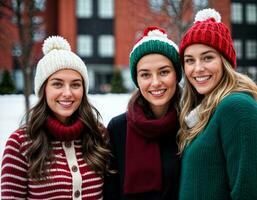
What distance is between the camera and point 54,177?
9.95ft

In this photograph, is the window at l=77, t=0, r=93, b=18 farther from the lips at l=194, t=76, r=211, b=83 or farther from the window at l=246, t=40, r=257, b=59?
the lips at l=194, t=76, r=211, b=83

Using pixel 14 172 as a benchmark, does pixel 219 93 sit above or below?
above

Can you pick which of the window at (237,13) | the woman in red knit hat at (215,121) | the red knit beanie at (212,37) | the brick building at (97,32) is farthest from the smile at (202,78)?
the window at (237,13)

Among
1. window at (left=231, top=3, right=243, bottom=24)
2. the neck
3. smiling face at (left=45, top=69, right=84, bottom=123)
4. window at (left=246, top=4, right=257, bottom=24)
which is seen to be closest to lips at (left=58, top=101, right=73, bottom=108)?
smiling face at (left=45, top=69, right=84, bottom=123)

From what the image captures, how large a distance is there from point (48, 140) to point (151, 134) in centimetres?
88

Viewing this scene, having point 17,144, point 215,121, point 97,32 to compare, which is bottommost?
point 17,144

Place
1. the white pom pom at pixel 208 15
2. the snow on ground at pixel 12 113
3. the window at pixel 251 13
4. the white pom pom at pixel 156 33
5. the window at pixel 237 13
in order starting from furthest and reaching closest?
the window at pixel 251 13 → the window at pixel 237 13 → the snow on ground at pixel 12 113 → the white pom pom at pixel 156 33 → the white pom pom at pixel 208 15

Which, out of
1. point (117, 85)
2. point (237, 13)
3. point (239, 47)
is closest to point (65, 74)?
point (117, 85)

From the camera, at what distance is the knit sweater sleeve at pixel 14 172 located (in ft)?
9.62

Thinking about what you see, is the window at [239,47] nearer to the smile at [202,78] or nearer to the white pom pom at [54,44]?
the white pom pom at [54,44]

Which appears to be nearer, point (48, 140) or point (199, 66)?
point (199, 66)

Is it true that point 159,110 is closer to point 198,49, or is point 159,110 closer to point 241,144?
point 198,49

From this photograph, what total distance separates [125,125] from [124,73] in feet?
105

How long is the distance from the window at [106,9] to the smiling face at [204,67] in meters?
33.3
